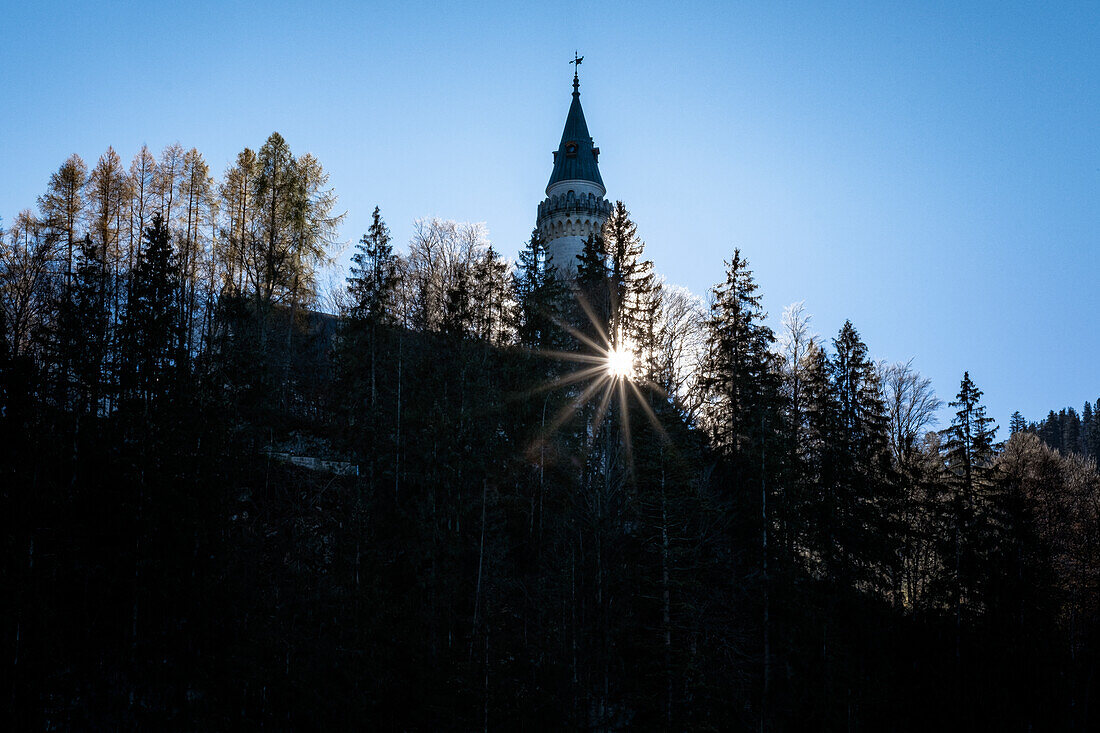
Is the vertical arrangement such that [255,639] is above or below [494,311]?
below

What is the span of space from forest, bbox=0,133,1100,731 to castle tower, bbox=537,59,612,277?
51.3 ft

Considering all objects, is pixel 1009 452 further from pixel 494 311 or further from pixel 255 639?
pixel 255 639

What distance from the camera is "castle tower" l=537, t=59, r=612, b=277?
5438 cm

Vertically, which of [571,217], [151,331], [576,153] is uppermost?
[576,153]

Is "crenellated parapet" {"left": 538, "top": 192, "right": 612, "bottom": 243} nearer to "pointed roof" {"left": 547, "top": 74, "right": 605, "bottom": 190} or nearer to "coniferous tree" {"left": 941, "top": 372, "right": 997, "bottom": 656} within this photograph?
"pointed roof" {"left": 547, "top": 74, "right": 605, "bottom": 190}

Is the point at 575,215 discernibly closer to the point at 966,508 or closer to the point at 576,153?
the point at 576,153

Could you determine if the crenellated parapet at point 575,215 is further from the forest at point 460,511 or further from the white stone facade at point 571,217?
the forest at point 460,511

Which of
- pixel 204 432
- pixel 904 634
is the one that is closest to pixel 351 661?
pixel 204 432

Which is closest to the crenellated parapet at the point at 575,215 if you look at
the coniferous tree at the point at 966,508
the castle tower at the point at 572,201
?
the castle tower at the point at 572,201

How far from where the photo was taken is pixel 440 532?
27.3 m

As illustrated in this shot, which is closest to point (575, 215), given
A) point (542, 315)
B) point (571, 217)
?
point (571, 217)

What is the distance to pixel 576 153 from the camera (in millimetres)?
57219

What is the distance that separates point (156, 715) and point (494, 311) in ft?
73.4

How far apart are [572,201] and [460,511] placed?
107ft
